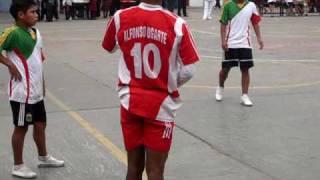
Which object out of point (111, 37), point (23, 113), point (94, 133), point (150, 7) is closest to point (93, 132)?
point (94, 133)

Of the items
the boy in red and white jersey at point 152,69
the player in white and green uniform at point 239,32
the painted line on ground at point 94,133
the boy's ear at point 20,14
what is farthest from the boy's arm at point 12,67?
the player in white and green uniform at point 239,32

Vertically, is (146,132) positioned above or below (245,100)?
above

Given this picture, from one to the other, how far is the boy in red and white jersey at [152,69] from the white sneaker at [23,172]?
6.51 feet

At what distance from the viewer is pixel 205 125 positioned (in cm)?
796

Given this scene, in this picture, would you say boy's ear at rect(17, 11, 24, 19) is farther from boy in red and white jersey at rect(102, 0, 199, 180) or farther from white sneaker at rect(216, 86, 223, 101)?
white sneaker at rect(216, 86, 223, 101)

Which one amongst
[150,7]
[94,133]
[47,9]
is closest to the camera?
[150,7]

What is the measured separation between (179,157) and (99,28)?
18.7 metres

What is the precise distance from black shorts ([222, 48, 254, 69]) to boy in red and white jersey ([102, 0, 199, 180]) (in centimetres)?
525

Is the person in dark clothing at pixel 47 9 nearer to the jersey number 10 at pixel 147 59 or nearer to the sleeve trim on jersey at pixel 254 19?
the sleeve trim on jersey at pixel 254 19

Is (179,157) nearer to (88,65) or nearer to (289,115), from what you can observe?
(289,115)

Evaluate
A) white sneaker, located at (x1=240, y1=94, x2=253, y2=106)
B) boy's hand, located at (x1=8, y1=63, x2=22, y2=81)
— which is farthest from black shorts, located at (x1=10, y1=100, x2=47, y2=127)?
white sneaker, located at (x1=240, y1=94, x2=253, y2=106)

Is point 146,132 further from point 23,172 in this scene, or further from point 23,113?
point 23,172

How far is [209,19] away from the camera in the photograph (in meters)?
29.4

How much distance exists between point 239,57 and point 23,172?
176 inches
